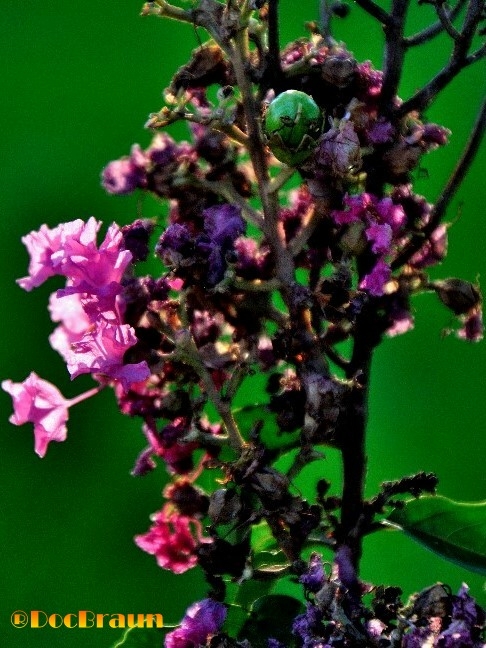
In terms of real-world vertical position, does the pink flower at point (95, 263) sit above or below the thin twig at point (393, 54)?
below

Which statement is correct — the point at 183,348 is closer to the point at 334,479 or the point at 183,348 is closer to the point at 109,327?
the point at 109,327

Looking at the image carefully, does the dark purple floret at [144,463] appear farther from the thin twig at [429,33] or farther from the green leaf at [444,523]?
the thin twig at [429,33]

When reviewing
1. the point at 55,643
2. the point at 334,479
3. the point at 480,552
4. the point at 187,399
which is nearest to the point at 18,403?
the point at 187,399

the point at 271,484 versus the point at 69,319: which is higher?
the point at 69,319

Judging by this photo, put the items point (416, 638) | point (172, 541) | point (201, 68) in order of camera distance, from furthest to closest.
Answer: point (172, 541) < point (201, 68) < point (416, 638)

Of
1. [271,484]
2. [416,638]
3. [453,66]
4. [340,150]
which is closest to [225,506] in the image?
[271,484]

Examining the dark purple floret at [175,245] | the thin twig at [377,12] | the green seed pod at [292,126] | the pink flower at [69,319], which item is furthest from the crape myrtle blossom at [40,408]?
the thin twig at [377,12]

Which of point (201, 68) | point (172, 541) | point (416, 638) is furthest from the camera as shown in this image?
point (172, 541)

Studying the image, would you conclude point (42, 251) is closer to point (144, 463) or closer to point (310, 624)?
point (144, 463)
